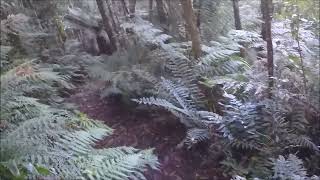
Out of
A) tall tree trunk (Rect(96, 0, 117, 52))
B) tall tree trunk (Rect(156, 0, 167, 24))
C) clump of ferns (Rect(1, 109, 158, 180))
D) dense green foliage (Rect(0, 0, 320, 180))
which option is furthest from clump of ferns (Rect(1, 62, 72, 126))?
tall tree trunk (Rect(156, 0, 167, 24))

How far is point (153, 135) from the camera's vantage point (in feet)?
16.8

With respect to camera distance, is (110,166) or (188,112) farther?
(188,112)

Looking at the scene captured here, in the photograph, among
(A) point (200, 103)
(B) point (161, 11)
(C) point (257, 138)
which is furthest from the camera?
(B) point (161, 11)

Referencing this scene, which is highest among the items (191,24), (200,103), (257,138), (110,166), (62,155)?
(191,24)

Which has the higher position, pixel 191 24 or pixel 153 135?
pixel 191 24

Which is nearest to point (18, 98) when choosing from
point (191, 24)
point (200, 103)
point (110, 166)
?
point (110, 166)

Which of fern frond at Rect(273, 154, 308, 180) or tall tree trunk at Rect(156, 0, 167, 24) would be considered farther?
tall tree trunk at Rect(156, 0, 167, 24)

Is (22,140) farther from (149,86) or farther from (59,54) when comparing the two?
(59,54)

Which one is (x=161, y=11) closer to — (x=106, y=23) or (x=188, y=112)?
(x=106, y=23)

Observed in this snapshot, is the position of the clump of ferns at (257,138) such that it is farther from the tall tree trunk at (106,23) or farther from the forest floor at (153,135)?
the tall tree trunk at (106,23)

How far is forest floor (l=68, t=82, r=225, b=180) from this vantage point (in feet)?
14.1

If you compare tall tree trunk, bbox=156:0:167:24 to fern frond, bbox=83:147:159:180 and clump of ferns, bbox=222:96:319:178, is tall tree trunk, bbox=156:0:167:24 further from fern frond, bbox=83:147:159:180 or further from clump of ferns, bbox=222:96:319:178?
fern frond, bbox=83:147:159:180

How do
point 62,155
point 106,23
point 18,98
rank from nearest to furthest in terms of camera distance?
point 62,155, point 18,98, point 106,23

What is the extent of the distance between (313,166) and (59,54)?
212 inches
